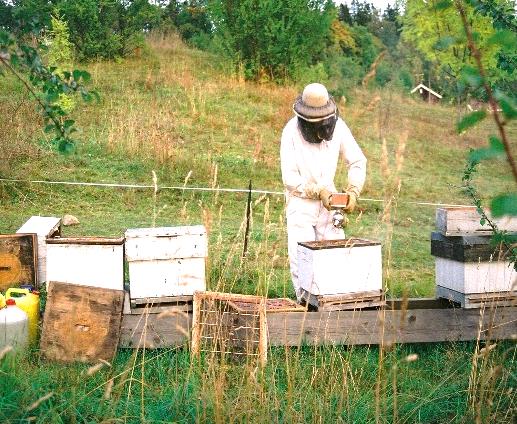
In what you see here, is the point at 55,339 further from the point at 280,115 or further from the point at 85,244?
the point at 280,115

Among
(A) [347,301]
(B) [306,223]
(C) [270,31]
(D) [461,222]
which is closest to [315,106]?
(B) [306,223]

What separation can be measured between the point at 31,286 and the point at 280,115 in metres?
9.69

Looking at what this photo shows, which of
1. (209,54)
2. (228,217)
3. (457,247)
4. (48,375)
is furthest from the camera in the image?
(209,54)

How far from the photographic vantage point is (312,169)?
5.21 m

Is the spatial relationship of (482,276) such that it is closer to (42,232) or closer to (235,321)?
(235,321)

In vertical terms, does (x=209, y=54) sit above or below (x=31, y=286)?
above

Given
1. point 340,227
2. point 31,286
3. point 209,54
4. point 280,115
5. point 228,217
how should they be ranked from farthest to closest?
point 209,54, point 280,115, point 228,217, point 340,227, point 31,286

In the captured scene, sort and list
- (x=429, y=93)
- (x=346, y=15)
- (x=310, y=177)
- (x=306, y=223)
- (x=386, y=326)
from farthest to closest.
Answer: (x=346, y=15)
(x=429, y=93)
(x=310, y=177)
(x=306, y=223)
(x=386, y=326)

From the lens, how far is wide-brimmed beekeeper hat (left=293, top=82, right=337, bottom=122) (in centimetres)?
486

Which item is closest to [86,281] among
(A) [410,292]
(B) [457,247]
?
(B) [457,247]

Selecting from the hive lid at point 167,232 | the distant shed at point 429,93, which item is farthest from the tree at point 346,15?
the hive lid at point 167,232

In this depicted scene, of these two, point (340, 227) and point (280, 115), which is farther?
point (280, 115)

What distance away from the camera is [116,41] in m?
16.5

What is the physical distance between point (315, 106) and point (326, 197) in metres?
0.60
